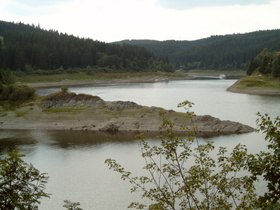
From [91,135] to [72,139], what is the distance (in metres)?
3.18

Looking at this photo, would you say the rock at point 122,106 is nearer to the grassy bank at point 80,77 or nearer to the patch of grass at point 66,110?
the patch of grass at point 66,110

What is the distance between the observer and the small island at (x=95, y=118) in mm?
49156

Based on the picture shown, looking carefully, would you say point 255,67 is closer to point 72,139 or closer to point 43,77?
point 43,77

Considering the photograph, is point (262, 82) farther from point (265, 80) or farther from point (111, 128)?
point (111, 128)

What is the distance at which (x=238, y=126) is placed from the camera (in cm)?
4794

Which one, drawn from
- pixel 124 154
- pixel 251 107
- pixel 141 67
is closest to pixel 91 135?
pixel 124 154

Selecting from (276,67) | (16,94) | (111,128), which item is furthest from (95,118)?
(276,67)

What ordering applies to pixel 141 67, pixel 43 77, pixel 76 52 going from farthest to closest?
pixel 141 67 < pixel 76 52 < pixel 43 77

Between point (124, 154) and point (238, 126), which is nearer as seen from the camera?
point (124, 154)

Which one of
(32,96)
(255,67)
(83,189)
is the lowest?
(83,189)

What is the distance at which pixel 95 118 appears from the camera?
55.5m

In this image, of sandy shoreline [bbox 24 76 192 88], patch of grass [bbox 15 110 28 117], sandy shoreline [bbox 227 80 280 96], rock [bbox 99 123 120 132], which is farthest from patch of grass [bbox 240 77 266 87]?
patch of grass [bbox 15 110 28 117]

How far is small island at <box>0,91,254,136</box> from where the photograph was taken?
4916 cm

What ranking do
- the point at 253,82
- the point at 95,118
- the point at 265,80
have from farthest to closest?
the point at 265,80 → the point at 253,82 → the point at 95,118
